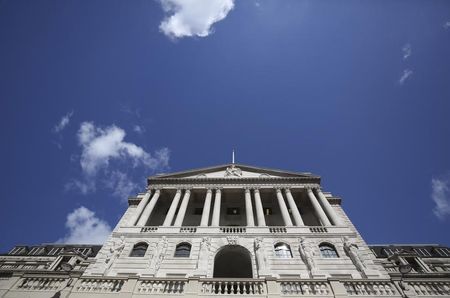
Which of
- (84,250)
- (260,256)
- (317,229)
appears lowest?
(260,256)

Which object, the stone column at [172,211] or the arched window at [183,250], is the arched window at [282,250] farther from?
the stone column at [172,211]

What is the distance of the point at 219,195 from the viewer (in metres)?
33.5

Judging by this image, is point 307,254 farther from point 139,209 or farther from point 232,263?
point 139,209

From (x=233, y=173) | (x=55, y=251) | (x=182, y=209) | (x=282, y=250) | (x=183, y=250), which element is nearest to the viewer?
(x=282, y=250)

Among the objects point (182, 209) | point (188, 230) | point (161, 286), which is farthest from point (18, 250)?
point (161, 286)

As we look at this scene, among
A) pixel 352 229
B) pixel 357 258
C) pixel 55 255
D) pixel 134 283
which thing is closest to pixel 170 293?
pixel 134 283

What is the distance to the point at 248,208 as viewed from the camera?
103ft

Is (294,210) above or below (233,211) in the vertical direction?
below

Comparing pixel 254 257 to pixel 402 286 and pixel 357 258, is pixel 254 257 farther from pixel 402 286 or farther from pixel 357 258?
pixel 402 286

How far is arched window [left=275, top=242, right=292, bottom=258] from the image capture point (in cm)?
2432

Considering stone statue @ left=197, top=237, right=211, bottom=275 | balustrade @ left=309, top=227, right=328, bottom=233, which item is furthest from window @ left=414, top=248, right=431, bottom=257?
stone statue @ left=197, top=237, right=211, bottom=275

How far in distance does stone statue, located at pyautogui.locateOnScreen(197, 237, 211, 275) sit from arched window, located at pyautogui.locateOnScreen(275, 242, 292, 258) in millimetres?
6569

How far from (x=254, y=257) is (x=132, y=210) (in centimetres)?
1757

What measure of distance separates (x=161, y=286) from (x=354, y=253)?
17.0 meters
